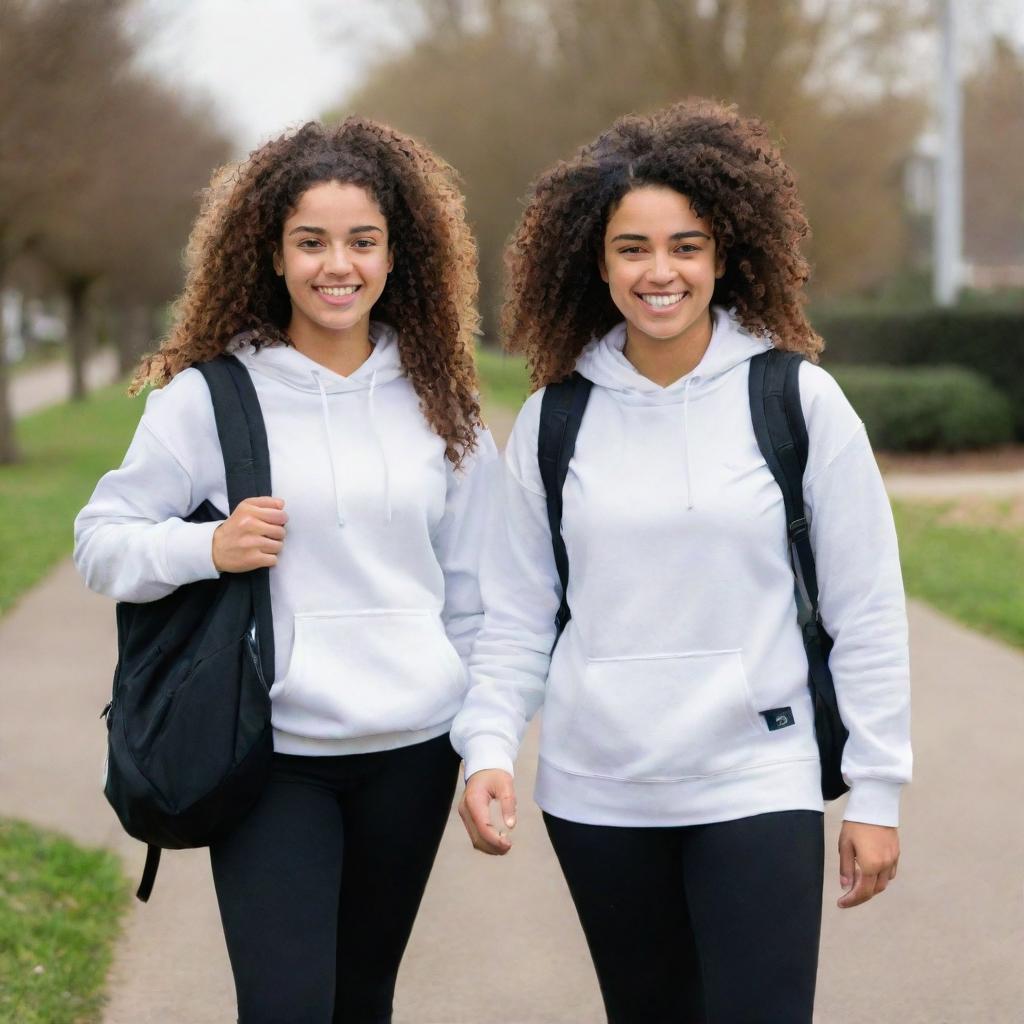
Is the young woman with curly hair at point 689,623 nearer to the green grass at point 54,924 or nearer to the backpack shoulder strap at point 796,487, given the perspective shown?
the backpack shoulder strap at point 796,487

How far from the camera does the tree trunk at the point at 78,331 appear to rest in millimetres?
32459

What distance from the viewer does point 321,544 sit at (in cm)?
265

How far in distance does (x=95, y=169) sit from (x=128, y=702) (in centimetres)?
1776

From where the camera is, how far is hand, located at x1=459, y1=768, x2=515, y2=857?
252 centimetres

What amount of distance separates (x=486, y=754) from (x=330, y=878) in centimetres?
31

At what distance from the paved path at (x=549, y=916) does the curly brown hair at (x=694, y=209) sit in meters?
1.75

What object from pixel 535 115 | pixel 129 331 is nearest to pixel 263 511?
pixel 535 115

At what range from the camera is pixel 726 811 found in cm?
247

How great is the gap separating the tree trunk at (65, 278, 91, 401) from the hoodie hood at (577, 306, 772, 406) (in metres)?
30.6

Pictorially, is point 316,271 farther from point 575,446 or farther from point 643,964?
point 643,964

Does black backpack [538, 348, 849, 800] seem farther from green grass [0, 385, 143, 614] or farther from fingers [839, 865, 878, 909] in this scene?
green grass [0, 385, 143, 614]

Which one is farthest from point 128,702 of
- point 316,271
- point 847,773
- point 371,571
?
point 847,773

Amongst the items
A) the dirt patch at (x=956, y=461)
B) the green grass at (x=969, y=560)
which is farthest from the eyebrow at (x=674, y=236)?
the dirt patch at (x=956, y=461)

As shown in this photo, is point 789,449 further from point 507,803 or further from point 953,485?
point 953,485
